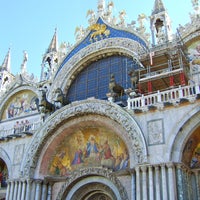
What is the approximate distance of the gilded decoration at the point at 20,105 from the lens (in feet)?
68.9

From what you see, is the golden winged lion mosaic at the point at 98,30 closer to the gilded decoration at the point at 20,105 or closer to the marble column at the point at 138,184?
the gilded decoration at the point at 20,105

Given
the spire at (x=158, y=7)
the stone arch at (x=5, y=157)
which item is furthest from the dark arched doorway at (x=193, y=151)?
the stone arch at (x=5, y=157)

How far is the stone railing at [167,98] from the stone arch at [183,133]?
2.18 ft

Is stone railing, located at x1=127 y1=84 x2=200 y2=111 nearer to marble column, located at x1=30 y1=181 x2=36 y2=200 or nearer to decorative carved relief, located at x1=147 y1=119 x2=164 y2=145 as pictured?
decorative carved relief, located at x1=147 y1=119 x2=164 y2=145

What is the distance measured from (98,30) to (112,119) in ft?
24.6

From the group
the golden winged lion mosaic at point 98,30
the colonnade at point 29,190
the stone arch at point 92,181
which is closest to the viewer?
the stone arch at point 92,181

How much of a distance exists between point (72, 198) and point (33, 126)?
4282 millimetres

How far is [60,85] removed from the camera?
19.8m

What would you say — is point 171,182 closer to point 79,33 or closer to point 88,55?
point 88,55

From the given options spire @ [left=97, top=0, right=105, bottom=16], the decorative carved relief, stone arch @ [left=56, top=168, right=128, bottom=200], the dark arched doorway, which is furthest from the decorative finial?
the dark arched doorway

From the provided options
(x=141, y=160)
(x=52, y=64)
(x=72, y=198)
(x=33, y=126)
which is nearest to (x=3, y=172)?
(x=33, y=126)

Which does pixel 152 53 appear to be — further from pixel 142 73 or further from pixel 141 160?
pixel 141 160

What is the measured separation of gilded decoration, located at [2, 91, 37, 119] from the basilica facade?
73 mm

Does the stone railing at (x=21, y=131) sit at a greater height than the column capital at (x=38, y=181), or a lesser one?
greater
